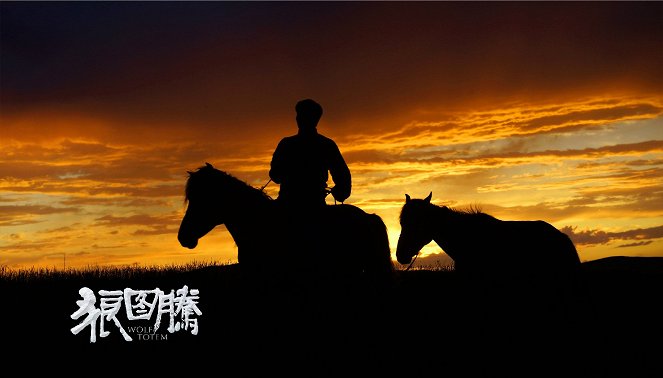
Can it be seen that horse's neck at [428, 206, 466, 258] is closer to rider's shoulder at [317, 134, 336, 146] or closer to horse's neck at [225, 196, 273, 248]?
rider's shoulder at [317, 134, 336, 146]

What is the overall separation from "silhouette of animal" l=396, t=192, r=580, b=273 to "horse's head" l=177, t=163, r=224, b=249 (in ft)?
14.1

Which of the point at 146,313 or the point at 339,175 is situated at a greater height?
the point at 339,175

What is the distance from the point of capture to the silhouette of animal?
12188 millimetres

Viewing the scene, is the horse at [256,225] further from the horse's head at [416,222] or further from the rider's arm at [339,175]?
the horse's head at [416,222]

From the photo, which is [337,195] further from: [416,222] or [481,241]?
[481,241]

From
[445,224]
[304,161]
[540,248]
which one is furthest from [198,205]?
[540,248]

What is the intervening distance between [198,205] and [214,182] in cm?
37

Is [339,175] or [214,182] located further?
[339,175]

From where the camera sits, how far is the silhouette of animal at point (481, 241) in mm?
12188

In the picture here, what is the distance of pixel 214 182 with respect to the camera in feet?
29.7

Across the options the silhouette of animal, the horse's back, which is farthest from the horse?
the horse's back

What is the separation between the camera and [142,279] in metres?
20.0

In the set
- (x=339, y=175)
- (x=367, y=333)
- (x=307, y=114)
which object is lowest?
(x=367, y=333)

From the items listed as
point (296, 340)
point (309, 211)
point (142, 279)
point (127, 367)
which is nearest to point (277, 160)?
point (309, 211)
